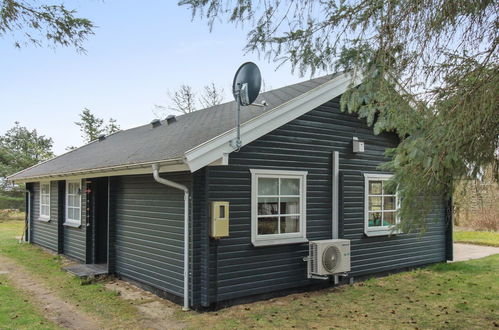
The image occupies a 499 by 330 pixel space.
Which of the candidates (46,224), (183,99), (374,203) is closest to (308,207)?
(374,203)

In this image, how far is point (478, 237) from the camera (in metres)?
14.7

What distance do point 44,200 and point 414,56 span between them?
38.6 feet

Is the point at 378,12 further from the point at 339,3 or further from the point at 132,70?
the point at 132,70

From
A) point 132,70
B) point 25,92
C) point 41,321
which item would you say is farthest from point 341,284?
point 25,92

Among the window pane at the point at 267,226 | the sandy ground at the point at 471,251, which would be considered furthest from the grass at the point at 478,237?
the window pane at the point at 267,226

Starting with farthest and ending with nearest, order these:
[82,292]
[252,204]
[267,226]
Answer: [82,292] → [267,226] → [252,204]

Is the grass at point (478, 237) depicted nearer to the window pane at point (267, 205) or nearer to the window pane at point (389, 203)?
the window pane at point (389, 203)

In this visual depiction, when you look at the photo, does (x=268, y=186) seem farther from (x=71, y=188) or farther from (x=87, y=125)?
(x=87, y=125)

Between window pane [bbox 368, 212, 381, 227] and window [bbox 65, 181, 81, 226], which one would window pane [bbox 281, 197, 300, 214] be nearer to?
window pane [bbox 368, 212, 381, 227]

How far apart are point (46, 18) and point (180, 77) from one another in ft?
77.8

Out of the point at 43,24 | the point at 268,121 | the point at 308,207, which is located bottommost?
the point at 308,207

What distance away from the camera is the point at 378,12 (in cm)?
434

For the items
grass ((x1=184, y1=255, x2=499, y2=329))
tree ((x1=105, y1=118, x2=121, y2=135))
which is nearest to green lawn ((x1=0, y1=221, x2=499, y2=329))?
grass ((x1=184, y1=255, x2=499, y2=329))

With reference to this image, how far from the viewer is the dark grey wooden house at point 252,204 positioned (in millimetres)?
6129
